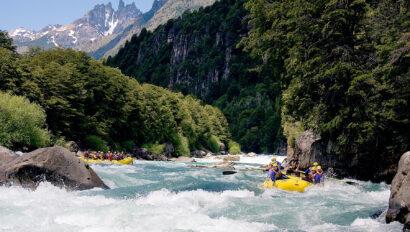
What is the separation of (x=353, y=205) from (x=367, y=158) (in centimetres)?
762

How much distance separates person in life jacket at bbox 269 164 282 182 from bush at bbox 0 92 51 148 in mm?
19711

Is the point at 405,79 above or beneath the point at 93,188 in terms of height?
above

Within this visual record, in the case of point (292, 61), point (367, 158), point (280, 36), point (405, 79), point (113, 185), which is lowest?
point (113, 185)

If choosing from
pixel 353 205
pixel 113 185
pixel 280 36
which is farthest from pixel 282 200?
pixel 280 36

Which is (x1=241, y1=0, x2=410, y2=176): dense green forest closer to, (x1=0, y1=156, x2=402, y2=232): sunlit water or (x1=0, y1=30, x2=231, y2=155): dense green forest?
(x1=0, y1=156, x2=402, y2=232): sunlit water

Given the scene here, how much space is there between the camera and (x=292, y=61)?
19281 millimetres

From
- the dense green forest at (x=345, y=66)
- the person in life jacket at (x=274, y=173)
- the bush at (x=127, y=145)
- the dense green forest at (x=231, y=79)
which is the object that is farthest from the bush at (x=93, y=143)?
the dense green forest at (x=231, y=79)

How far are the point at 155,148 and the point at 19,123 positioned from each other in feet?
84.1

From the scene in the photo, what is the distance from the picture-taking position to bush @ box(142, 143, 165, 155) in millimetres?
50375

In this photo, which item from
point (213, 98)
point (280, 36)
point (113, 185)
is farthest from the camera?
point (213, 98)

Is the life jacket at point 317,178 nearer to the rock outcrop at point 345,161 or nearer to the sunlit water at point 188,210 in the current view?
the sunlit water at point 188,210

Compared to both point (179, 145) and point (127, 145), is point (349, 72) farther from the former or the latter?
point (179, 145)

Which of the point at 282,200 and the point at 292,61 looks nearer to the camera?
the point at 282,200

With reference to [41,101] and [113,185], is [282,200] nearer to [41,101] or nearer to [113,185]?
[113,185]
